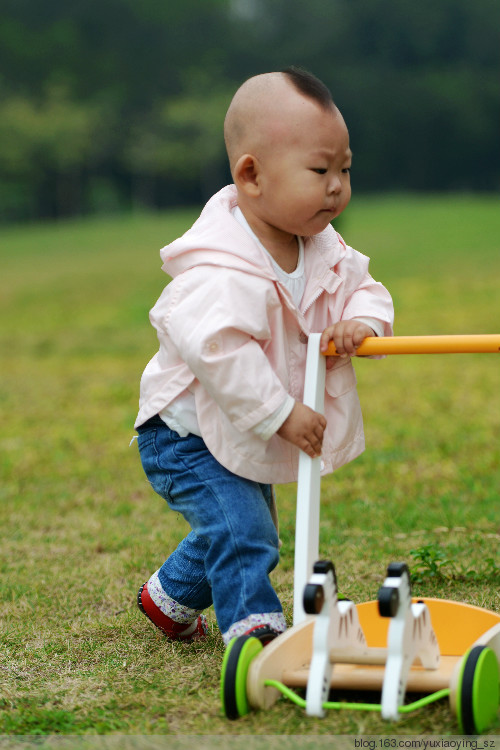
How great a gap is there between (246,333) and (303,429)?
0.25 m

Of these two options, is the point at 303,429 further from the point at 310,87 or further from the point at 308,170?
the point at 310,87

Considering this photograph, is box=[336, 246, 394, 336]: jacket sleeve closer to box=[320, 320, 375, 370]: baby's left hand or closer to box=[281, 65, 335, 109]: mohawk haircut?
box=[320, 320, 375, 370]: baby's left hand

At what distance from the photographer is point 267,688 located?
2043 mm

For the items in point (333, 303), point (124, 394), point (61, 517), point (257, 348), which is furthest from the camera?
point (124, 394)

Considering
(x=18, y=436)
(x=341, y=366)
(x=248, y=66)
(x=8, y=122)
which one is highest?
(x=248, y=66)

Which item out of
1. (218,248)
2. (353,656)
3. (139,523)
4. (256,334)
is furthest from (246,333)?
(139,523)

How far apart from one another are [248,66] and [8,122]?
52.7 feet

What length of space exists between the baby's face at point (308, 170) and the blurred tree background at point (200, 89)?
45202 millimetres

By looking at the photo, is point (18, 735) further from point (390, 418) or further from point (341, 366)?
point (390, 418)

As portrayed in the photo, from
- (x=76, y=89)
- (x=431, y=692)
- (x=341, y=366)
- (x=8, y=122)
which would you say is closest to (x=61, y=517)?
(x=341, y=366)

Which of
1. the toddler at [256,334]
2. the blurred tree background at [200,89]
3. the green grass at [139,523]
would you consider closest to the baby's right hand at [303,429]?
the toddler at [256,334]

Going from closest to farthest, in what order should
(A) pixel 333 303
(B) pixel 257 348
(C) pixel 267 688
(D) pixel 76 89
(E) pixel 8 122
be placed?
(C) pixel 267 688, (B) pixel 257 348, (A) pixel 333 303, (E) pixel 8 122, (D) pixel 76 89

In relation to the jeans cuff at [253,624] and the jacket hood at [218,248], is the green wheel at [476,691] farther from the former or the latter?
the jacket hood at [218,248]

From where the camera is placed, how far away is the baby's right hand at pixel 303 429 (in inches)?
87.7
